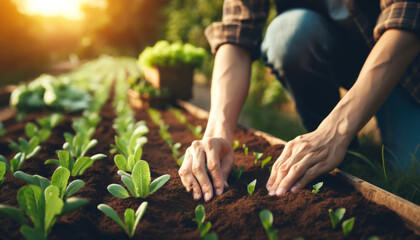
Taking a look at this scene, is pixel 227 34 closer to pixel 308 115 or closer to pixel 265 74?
pixel 308 115

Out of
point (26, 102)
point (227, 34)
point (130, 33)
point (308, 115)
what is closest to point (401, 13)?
point (227, 34)

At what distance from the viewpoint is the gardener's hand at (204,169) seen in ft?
4.14

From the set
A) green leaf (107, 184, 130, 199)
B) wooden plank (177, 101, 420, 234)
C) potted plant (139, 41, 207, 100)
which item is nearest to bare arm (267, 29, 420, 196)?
wooden plank (177, 101, 420, 234)

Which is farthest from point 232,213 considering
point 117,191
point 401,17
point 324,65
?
point 324,65

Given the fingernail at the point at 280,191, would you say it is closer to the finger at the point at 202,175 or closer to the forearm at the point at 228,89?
the finger at the point at 202,175

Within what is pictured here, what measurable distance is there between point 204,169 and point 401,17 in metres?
1.02

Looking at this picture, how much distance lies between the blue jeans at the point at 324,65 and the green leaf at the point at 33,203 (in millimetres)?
1597

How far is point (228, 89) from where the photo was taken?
1.70 metres

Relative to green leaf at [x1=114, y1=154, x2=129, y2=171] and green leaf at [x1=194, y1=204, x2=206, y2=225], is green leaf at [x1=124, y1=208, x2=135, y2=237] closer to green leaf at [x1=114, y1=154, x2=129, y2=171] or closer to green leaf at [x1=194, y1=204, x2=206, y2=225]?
green leaf at [x1=194, y1=204, x2=206, y2=225]

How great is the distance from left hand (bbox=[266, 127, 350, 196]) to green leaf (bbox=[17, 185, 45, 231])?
0.83 meters

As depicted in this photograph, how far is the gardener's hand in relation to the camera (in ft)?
4.14

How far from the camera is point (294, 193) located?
4.02 feet

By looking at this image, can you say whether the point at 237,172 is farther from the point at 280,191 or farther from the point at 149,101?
the point at 149,101

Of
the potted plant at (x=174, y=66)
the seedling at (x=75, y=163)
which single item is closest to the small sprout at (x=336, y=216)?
the seedling at (x=75, y=163)
